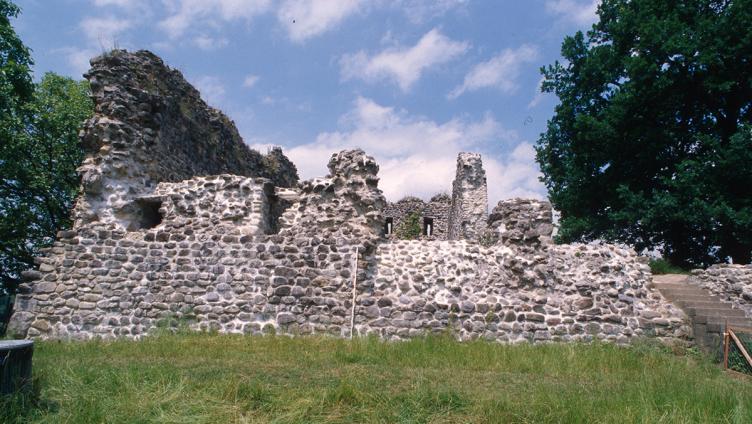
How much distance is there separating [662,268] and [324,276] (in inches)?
450

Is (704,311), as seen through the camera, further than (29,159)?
No

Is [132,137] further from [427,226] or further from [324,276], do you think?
[427,226]

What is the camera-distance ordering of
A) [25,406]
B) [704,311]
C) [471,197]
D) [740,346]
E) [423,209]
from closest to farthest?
[25,406] < [740,346] < [704,311] < [471,197] < [423,209]

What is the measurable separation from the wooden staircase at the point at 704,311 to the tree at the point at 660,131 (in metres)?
3.22

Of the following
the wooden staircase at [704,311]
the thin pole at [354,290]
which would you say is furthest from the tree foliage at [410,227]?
the thin pole at [354,290]

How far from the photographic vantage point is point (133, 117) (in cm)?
1080

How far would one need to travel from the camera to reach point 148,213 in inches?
433

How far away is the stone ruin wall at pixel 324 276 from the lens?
9078mm

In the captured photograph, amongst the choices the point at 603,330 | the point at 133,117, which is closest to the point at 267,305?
the point at 133,117

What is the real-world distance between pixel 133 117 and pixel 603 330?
11.2 metres

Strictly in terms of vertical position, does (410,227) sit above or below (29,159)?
below

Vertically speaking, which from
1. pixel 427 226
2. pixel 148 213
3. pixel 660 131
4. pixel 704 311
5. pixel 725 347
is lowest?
pixel 725 347

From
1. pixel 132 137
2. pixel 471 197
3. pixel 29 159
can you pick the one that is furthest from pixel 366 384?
pixel 29 159

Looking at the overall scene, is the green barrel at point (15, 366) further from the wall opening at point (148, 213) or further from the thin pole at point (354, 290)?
the wall opening at point (148, 213)
